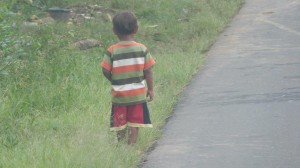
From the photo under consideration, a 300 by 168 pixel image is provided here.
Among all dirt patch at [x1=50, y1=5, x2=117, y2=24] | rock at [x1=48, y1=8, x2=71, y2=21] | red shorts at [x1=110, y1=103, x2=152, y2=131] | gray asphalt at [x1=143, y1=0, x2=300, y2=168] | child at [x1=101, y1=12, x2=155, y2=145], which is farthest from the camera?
rock at [x1=48, y1=8, x2=71, y2=21]

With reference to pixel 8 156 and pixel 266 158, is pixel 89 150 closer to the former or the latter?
pixel 8 156

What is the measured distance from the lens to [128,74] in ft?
23.1

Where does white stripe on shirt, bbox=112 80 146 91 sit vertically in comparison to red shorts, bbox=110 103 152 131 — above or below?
above

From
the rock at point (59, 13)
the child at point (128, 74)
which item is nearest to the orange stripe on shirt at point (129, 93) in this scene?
the child at point (128, 74)

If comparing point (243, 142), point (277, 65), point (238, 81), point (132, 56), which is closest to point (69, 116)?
point (132, 56)

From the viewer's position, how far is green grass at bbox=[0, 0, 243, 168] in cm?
655

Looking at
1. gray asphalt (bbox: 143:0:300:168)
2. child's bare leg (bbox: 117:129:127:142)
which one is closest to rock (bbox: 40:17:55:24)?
gray asphalt (bbox: 143:0:300:168)

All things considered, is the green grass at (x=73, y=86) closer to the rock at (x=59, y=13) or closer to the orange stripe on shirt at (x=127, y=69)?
the rock at (x=59, y=13)

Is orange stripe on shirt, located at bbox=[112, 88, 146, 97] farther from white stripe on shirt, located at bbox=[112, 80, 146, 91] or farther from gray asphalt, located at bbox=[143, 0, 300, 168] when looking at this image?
gray asphalt, located at bbox=[143, 0, 300, 168]

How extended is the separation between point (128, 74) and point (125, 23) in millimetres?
494

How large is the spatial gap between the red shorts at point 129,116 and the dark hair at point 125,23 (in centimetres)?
74

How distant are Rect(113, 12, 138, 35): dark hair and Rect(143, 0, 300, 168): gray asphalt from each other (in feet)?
4.05

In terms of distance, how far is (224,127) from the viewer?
26.6ft

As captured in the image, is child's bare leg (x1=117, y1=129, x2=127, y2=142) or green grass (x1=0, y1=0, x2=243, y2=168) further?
child's bare leg (x1=117, y1=129, x2=127, y2=142)
